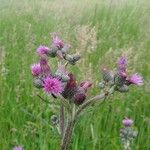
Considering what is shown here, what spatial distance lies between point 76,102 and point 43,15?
20.2 ft

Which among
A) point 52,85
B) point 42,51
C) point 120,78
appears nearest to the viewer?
point 52,85

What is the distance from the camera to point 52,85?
4.91ft

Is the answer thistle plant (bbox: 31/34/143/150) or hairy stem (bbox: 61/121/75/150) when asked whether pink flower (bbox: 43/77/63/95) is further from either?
hairy stem (bbox: 61/121/75/150)

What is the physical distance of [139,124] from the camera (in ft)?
11.5

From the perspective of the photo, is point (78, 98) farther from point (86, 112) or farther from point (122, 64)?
point (122, 64)

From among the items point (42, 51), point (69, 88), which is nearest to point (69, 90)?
point (69, 88)

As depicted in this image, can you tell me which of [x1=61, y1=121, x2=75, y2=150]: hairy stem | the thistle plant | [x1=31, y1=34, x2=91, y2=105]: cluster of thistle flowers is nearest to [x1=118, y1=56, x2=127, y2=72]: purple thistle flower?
the thistle plant

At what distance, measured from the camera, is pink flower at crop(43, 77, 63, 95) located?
1.50 meters

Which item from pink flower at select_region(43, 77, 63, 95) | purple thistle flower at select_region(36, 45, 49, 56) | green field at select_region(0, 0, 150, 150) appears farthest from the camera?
green field at select_region(0, 0, 150, 150)

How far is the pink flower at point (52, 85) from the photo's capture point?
150 centimetres

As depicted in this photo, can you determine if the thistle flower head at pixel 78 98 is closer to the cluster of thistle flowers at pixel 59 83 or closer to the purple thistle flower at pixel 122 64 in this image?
the cluster of thistle flowers at pixel 59 83

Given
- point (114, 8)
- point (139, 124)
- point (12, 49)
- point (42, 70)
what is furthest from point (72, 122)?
point (114, 8)

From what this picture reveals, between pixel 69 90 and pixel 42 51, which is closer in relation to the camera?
pixel 69 90

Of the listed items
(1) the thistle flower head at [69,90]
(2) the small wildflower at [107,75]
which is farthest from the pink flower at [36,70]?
(2) the small wildflower at [107,75]
